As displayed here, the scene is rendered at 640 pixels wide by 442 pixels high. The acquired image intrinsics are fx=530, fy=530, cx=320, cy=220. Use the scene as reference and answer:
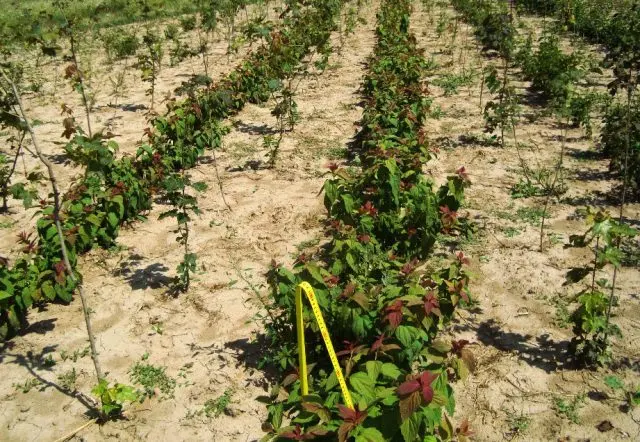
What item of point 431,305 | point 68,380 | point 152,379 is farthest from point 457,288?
Answer: point 68,380

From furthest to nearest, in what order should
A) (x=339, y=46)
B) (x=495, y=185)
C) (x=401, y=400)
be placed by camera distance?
(x=339, y=46), (x=495, y=185), (x=401, y=400)

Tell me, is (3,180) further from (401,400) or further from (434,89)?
(434,89)

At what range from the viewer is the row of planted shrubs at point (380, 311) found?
2.83 metres

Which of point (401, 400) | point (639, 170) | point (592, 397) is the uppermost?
point (401, 400)

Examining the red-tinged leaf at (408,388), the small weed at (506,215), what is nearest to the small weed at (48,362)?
the red-tinged leaf at (408,388)

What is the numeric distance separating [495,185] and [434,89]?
167 inches

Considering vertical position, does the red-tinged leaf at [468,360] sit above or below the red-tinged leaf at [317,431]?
below

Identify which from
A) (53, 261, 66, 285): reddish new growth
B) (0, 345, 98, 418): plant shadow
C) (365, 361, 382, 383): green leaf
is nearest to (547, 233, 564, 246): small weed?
(365, 361, 382, 383): green leaf

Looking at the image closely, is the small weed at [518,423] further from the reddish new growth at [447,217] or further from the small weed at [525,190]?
the small weed at [525,190]

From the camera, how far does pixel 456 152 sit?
8172mm

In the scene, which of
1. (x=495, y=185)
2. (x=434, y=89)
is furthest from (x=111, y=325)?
(x=434, y=89)

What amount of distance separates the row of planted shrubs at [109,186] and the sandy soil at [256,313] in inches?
11.1

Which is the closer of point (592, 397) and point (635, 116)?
point (592, 397)

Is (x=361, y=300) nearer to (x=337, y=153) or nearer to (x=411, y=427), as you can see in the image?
(x=411, y=427)
